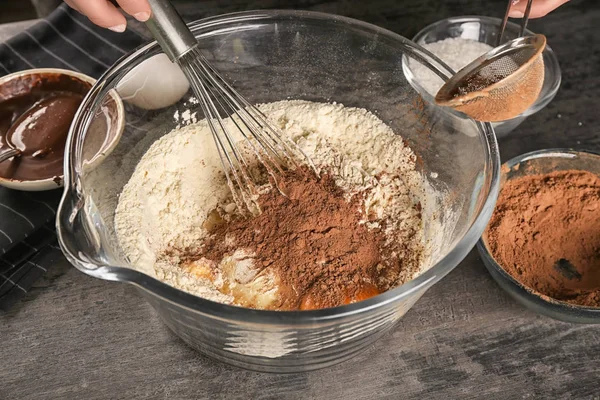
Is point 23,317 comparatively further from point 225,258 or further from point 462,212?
point 462,212

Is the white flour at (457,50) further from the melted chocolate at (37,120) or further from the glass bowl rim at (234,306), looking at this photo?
the melted chocolate at (37,120)

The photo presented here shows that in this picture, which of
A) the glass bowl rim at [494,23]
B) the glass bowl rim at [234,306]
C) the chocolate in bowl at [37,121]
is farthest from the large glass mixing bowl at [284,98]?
the glass bowl rim at [494,23]

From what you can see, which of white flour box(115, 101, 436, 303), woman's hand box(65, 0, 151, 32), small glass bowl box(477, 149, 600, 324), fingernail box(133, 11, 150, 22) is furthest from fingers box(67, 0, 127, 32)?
small glass bowl box(477, 149, 600, 324)

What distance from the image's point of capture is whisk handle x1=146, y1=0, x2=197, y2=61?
Result: 2.77 feet

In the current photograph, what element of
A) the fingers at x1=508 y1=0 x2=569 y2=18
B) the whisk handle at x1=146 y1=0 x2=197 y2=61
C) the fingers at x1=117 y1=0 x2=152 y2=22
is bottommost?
the fingers at x1=508 y1=0 x2=569 y2=18

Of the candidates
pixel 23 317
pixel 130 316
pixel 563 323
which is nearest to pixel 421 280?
pixel 563 323

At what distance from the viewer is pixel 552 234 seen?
110 centimetres

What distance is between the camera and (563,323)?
1070 mm

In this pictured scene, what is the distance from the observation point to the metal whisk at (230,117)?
86cm

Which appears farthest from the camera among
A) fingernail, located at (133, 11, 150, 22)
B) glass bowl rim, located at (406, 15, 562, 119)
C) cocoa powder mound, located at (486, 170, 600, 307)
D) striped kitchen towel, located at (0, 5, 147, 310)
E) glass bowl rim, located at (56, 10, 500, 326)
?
glass bowl rim, located at (406, 15, 562, 119)

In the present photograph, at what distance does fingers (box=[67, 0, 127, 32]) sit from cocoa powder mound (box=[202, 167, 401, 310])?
36cm

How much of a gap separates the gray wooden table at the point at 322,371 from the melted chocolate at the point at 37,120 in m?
0.21

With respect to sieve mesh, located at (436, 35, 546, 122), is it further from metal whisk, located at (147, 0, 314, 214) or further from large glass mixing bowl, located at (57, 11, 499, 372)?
metal whisk, located at (147, 0, 314, 214)

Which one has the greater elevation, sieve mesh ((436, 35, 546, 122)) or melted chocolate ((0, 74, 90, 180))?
melted chocolate ((0, 74, 90, 180))
